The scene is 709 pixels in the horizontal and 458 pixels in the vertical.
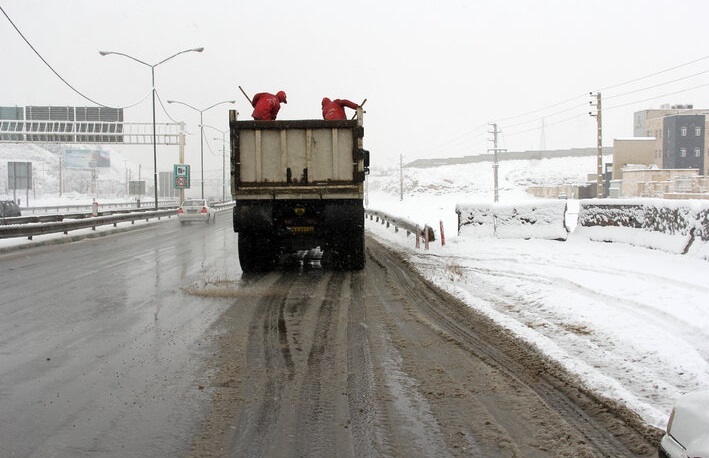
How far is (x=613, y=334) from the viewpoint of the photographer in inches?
273

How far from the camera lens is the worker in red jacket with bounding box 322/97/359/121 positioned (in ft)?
42.4

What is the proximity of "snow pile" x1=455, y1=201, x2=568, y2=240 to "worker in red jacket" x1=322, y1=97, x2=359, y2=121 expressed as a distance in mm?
7702

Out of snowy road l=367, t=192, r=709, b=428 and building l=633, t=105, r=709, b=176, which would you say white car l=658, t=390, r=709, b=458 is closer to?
snowy road l=367, t=192, r=709, b=428

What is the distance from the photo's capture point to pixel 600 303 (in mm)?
8719

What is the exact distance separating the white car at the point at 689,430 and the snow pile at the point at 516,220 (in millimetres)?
15817

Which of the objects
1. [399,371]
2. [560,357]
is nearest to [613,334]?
[560,357]

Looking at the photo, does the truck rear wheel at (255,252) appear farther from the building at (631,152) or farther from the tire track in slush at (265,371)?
the building at (631,152)

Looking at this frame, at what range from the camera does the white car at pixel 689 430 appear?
2.49 metres

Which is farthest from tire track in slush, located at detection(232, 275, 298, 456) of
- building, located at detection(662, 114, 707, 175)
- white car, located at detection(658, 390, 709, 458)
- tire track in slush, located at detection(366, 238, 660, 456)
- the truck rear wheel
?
building, located at detection(662, 114, 707, 175)

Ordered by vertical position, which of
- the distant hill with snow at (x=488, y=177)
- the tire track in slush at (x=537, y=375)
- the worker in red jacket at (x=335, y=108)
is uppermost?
the distant hill with snow at (x=488, y=177)

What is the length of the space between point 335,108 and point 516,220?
26.5 ft

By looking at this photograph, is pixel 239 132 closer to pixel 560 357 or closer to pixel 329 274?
pixel 329 274

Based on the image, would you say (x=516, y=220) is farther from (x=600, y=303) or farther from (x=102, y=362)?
(x=102, y=362)

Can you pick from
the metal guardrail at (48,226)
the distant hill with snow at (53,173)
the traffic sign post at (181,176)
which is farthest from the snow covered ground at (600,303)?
the distant hill with snow at (53,173)
